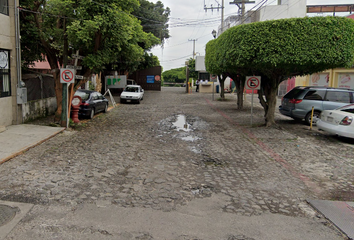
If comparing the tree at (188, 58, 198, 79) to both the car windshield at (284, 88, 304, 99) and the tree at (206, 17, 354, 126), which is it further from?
the tree at (206, 17, 354, 126)

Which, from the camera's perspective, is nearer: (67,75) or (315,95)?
(67,75)

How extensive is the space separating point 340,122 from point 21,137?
10435mm

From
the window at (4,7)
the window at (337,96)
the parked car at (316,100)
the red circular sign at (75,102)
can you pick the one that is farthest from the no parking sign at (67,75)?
the window at (337,96)

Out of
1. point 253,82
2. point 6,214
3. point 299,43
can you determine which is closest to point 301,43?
point 299,43

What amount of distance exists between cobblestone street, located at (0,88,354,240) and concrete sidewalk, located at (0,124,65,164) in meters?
0.27

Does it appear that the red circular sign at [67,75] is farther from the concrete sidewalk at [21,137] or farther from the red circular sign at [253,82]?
the red circular sign at [253,82]

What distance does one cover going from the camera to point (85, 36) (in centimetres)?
1059

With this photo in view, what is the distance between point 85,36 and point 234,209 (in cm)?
827

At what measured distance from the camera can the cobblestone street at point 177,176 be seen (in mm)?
4695

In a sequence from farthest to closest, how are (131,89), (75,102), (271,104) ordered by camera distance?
(131,89) < (75,102) < (271,104)

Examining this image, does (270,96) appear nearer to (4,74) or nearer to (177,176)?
(177,176)

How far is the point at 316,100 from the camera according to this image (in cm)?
1340

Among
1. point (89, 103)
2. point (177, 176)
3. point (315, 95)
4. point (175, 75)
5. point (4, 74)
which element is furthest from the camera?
point (175, 75)

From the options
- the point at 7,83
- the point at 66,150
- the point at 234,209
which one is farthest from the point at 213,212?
the point at 7,83
